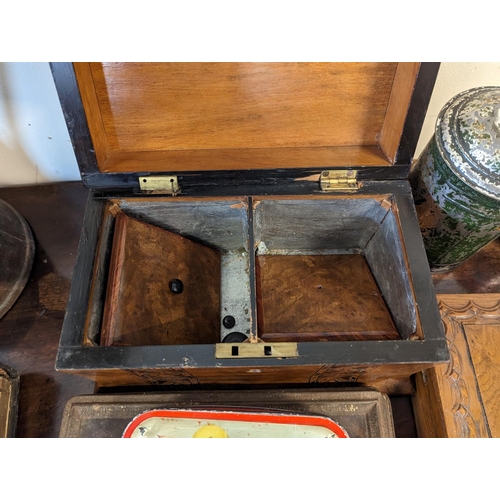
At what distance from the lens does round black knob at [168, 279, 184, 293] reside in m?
1.07

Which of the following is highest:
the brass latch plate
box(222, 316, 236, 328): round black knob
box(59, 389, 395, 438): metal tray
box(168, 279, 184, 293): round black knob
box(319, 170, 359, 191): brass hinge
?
box(319, 170, 359, 191): brass hinge

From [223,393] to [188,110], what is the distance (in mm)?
723

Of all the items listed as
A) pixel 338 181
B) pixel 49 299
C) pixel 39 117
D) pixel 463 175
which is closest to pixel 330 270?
pixel 338 181

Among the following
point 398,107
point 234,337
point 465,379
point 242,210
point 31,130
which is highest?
point 31,130

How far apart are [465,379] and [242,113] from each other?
892 mm

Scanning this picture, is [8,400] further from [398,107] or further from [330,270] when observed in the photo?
[398,107]

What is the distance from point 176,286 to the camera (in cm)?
108

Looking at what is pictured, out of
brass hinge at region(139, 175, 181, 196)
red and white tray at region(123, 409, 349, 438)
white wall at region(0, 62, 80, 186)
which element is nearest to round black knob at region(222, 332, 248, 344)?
red and white tray at region(123, 409, 349, 438)

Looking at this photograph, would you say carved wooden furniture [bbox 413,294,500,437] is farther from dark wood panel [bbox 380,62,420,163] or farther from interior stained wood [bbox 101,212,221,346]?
interior stained wood [bbox 101,212,221,346]

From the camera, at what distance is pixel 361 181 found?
1.01 metres

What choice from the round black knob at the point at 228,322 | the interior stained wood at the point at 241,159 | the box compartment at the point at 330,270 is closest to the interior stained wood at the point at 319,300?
the box compartment at the point at 330,270

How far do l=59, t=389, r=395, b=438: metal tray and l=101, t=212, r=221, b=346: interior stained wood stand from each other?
0.16 metres

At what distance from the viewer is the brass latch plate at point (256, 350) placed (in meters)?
0.81
